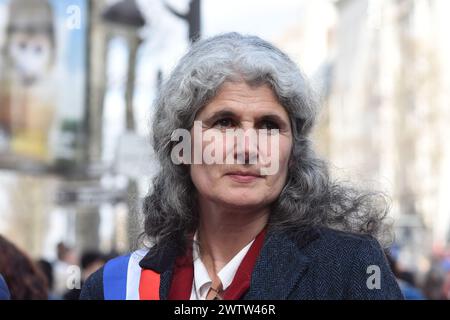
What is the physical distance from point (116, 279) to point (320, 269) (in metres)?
0.54

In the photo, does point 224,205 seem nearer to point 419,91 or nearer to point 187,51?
point 187,51

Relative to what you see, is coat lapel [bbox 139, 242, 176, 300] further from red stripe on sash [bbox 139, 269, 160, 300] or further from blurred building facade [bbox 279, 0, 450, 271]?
blurred building facade [bbox 279, 0, 450, 271]

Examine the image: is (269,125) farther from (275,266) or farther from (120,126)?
(120,126)

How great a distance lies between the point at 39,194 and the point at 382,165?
68.3 feet

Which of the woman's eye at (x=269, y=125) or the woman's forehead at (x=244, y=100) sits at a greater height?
the woman's forehead at (x=244, y=100)

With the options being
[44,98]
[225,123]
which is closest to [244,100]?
[225,123]

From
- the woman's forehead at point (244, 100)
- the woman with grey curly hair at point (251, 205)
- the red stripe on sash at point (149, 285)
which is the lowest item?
the red stripe on sash at point (149, 285)

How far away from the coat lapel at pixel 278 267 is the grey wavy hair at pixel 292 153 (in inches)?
2.0

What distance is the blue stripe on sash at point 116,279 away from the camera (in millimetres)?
2584

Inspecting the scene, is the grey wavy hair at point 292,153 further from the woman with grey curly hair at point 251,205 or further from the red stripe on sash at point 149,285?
the red stripe on sash at point 149,285

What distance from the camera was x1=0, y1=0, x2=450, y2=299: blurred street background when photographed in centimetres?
854

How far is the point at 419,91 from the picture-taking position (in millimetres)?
Result: 41500

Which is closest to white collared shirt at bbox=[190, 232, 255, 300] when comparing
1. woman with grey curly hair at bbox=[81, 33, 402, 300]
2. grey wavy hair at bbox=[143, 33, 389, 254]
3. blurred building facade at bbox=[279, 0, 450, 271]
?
woman with grey curly hair at bbox=[81, 33, 402, 300]

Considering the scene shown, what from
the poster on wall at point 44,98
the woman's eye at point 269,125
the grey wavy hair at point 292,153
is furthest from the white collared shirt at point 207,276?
the poster on wall at point 44,98
